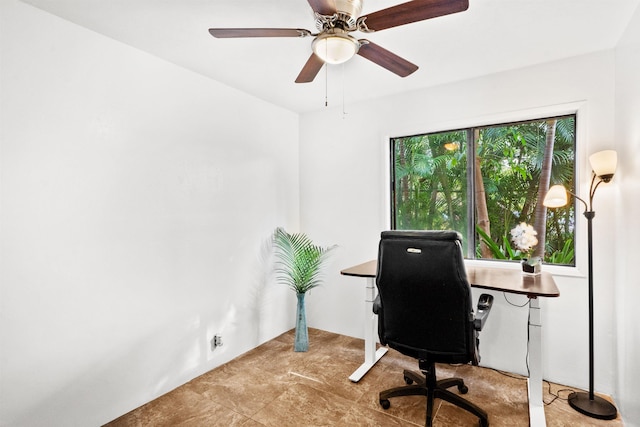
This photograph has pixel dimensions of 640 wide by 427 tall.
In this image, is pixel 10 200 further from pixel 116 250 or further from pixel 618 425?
pixel 618 425

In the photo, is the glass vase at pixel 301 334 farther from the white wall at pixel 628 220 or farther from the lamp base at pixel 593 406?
the white wall at pixel 628 220

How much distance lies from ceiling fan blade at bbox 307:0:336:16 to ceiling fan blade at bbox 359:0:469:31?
17 cm

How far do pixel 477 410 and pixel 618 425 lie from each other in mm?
895

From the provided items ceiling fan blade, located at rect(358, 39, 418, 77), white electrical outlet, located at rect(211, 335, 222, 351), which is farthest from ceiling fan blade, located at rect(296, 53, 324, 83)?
white electrical outlet, located at rect(211, 335, 222, 351)

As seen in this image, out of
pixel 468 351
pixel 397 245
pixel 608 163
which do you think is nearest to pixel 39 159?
pixel 397 245

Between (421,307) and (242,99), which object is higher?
(242,99)

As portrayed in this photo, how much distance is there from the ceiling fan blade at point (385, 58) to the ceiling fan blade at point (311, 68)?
0.25 meters

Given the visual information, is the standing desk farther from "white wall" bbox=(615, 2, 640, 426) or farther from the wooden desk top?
"white wall" bbox=(615, 2, 640, 426)

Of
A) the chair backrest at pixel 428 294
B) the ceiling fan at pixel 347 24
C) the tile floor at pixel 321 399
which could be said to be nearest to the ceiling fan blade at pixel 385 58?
the ceiling fan at pixel 347 24

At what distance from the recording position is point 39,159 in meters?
1.87

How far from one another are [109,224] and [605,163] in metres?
3.27

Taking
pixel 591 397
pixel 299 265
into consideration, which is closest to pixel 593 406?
pixel 591 397

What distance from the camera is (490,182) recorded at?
299cm

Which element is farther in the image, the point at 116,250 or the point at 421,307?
the point at 116,250
